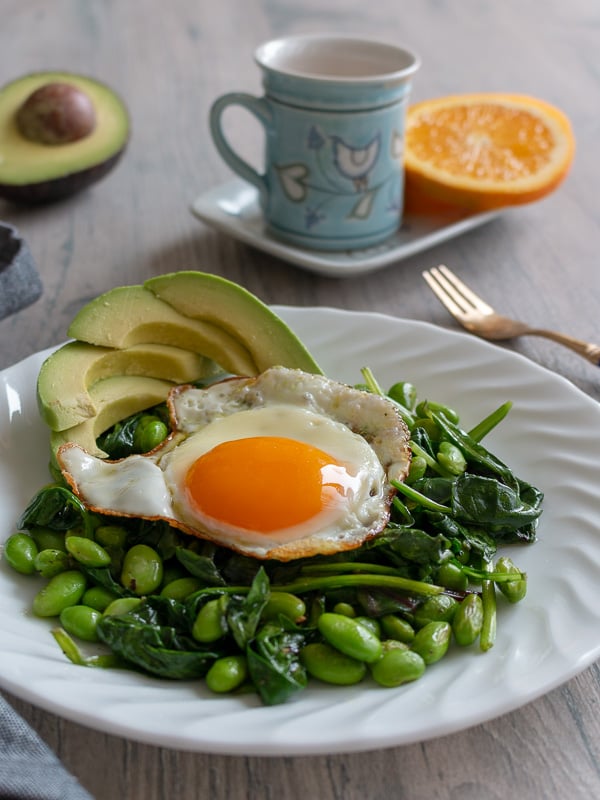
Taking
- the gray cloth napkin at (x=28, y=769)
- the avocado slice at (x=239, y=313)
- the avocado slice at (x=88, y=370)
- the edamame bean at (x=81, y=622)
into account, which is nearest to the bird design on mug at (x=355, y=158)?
the avocado slice at (x=239, y=313)

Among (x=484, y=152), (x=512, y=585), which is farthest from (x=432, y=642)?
(x=484, y=152)

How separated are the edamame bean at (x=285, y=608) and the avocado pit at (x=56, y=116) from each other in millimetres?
3586

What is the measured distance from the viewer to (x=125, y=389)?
10.9 feet

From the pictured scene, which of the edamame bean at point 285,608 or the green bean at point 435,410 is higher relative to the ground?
the edamame bean at point 285,608

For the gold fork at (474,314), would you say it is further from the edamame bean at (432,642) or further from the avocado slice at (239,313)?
the edamame bean at (432,642)

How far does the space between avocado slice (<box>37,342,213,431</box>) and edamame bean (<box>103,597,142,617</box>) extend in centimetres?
71

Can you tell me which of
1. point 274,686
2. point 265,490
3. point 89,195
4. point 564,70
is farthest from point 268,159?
point 564,70

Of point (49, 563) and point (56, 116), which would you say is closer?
point (49, 563)

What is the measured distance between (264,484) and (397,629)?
1.87ft

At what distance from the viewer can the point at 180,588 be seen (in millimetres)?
2594

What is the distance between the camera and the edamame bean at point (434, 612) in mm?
2537

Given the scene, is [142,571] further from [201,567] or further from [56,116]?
[56,116]

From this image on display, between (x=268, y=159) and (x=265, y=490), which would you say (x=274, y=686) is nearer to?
(x=265, y=490)

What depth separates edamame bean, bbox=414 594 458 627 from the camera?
8.32ft
